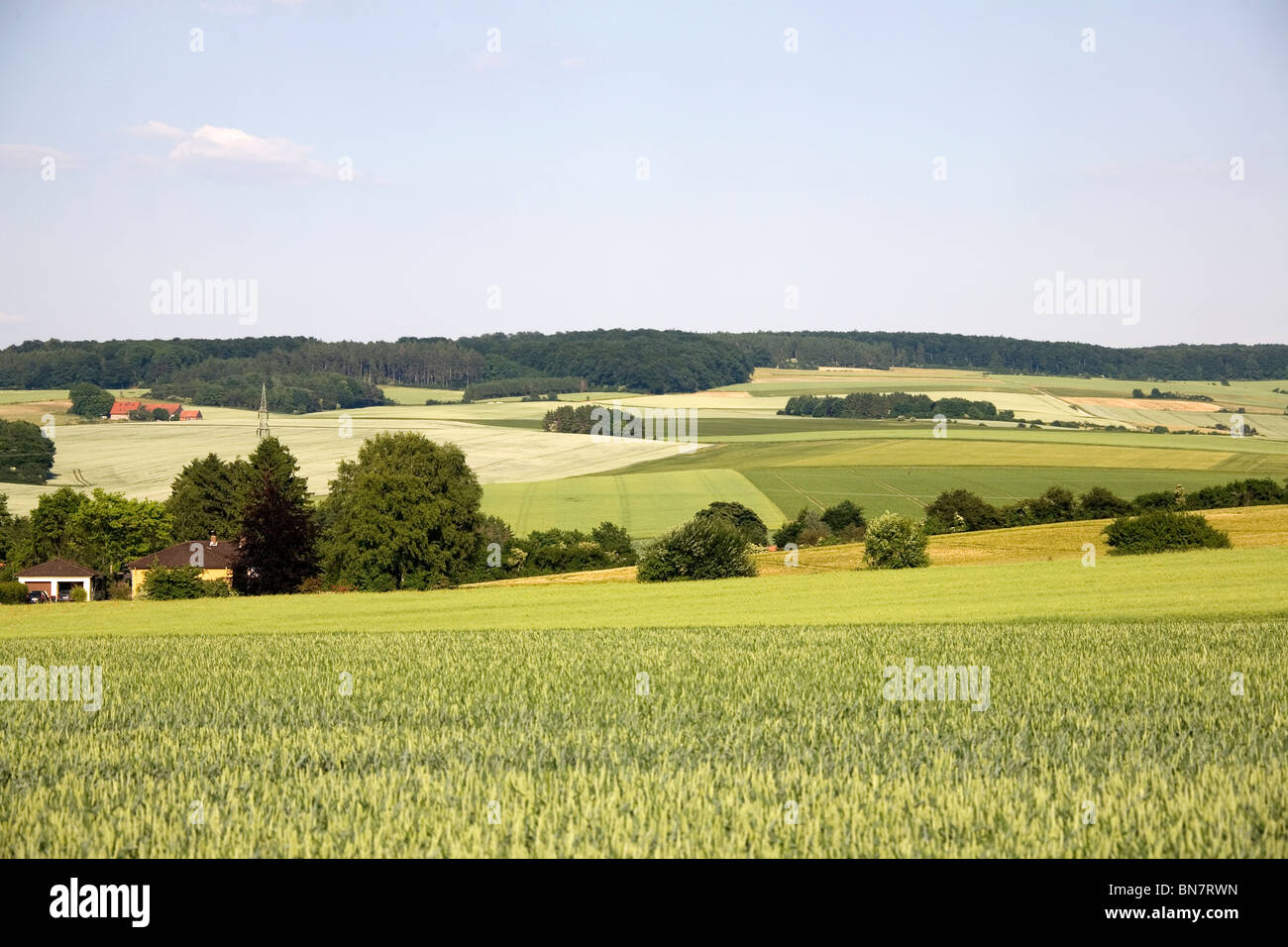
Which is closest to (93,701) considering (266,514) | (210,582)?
(210,582)

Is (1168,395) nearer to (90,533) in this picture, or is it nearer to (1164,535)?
(1164,535)

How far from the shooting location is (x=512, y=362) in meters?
185

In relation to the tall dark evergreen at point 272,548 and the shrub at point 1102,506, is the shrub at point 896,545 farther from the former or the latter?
the tall dark evergreen at point 272,548

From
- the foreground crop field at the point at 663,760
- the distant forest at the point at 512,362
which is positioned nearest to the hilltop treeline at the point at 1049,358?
the distant forest at the point at 512,362

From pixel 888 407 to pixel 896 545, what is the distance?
9008cm

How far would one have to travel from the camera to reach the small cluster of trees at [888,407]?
438ft

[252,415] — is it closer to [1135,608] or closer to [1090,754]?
[1135,608]

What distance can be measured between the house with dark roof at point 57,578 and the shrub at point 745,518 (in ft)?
117

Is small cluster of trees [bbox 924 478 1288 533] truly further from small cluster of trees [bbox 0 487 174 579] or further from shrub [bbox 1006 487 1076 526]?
small cluster of trees [bbox 0 487 174 579]

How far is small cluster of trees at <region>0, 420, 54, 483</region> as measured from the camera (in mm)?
97250

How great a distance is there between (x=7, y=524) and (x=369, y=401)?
78.2 m

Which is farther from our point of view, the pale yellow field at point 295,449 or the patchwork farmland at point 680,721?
the pale yellow field at point 295,449

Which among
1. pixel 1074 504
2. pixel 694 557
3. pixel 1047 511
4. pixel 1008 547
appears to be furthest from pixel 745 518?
pixel 694 557

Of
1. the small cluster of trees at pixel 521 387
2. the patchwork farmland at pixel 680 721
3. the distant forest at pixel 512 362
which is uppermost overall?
the distant forest at pixel 512 362
